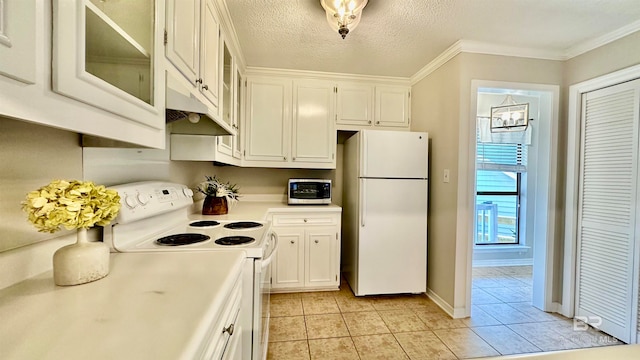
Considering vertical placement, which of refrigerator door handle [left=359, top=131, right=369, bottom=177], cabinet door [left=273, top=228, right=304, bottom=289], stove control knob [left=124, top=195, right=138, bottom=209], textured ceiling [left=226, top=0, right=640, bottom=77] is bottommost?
cabinet door [left=273, top=228, right=304, bottom=289]

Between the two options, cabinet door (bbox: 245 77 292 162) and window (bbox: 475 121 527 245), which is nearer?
cabinet door (bbox: 245 77 292 162)

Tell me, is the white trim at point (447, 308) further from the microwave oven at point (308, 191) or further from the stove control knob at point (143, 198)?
the stove control knob at point (143, 198)

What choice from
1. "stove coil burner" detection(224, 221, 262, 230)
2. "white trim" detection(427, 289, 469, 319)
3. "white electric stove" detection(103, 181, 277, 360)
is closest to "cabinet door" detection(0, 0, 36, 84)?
"white electric stove" detection(103, 181, 277, 360)

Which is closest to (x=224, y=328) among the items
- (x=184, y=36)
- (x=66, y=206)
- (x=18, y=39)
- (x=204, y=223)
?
(x=66, y=206)

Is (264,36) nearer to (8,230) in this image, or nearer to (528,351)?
(8,230)

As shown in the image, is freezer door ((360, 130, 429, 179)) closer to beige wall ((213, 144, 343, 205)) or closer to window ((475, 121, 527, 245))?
beige wall ((213, 144, 343, 205))

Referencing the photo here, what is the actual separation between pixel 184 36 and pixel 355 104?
211 centimetres

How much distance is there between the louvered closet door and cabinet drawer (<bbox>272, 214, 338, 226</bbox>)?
2202 millimetres

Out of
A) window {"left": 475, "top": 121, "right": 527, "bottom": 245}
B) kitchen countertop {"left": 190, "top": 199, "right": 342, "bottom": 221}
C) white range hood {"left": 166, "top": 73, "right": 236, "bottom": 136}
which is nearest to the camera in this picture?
white range hood {"left": 166, "top": 73, "right": 236, "bottom": 136}

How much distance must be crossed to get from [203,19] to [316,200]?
192 cm

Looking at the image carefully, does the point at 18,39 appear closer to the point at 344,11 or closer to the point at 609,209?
the point at 344,11

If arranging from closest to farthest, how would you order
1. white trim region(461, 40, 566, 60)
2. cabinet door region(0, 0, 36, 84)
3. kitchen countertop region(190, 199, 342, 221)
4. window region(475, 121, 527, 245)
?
1. cabinet door region(0, 0, 36, 84)
2. kitchen countertop region(190, 199, 342, 221)
3. white trim region(461, 40, 566, 60)
4. window region(475, 121, 527, 245)

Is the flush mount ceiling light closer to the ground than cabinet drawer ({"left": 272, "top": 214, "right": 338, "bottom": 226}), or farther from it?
farther from it

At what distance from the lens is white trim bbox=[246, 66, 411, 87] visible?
2859 millimetres
